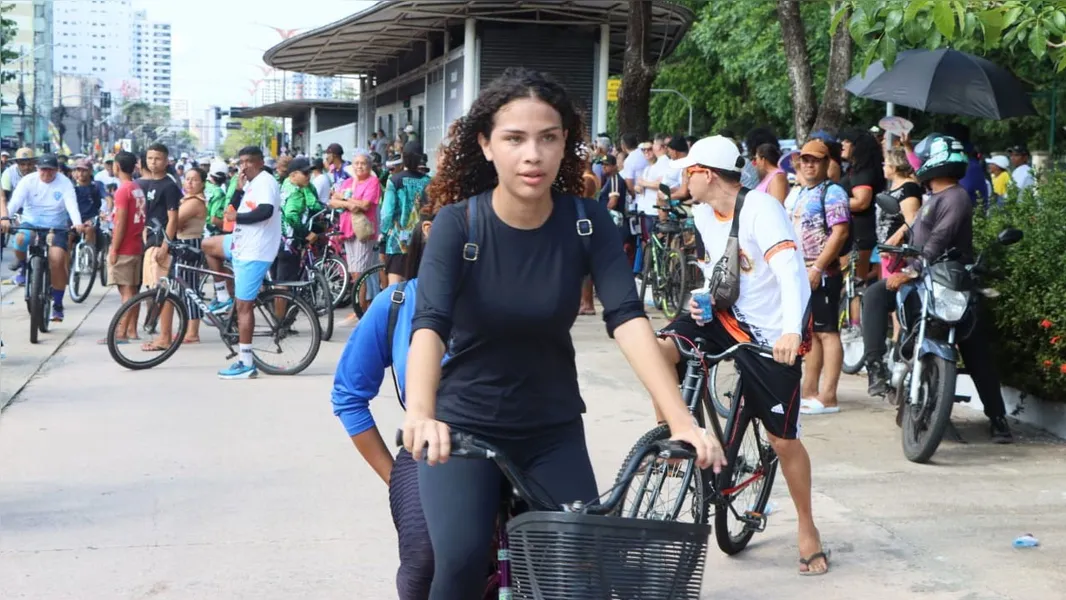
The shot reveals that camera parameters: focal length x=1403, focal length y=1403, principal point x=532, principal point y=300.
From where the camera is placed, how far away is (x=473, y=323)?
312 centimetres

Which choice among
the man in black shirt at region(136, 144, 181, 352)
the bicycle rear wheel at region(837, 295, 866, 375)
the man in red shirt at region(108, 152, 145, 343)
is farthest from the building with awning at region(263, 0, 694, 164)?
the bicycle rear wheel at region(837, 295, 866, 375)

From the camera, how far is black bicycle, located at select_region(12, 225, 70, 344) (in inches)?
517

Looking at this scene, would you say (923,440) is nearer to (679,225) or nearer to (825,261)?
(825,261)

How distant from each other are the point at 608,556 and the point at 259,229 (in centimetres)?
891

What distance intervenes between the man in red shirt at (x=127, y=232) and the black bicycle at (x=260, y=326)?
1653 millimetres

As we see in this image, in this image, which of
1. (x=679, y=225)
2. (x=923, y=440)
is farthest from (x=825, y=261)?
(x=679, y=225)

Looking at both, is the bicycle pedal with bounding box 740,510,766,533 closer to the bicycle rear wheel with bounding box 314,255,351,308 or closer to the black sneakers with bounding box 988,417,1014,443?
the black sneakers with bounding box 988,417,1014,443

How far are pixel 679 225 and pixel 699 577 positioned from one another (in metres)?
11.8

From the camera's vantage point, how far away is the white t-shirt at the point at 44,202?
14203 millimetres

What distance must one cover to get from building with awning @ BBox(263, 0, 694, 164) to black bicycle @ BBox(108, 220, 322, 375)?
403 inches

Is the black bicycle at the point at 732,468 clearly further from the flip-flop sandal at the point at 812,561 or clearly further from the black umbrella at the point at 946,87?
the black umbrella at the point at 946,87

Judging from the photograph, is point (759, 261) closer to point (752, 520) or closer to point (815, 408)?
point (752, 520)

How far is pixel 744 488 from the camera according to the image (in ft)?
19.1

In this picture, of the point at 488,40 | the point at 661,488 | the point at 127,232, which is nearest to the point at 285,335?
the point at 127,232
